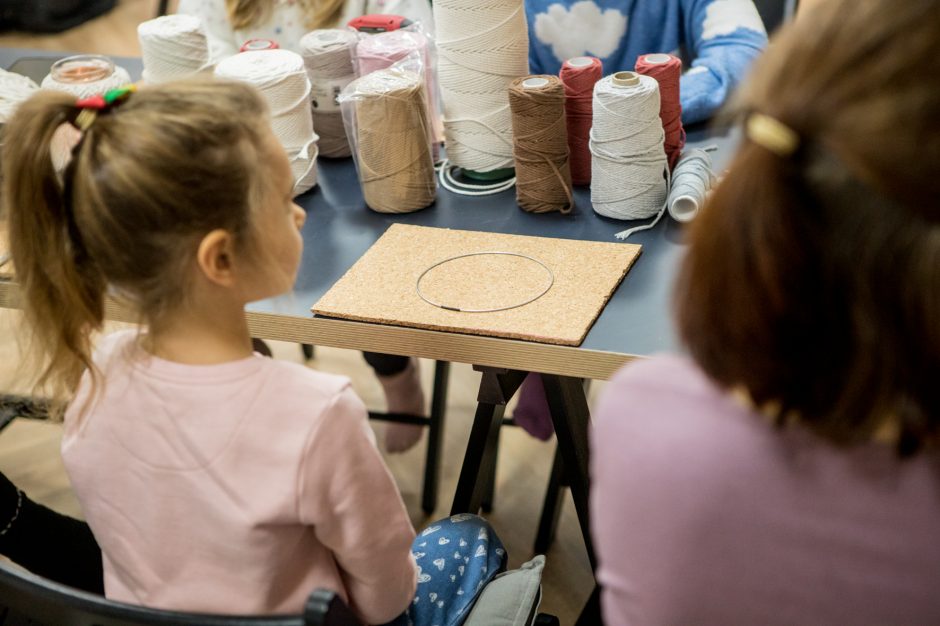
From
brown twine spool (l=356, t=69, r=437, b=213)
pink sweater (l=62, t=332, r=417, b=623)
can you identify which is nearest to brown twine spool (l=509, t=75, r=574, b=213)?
brown twine spool (l=356, t=69, r=437, b=213)

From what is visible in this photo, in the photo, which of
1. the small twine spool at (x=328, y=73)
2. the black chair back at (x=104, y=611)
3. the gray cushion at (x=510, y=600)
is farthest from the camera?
the small twine spool at (x=328, y=73)

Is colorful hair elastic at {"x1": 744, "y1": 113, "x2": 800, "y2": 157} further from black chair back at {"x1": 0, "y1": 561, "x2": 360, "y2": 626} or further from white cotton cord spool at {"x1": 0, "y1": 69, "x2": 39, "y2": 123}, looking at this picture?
white cotton cord spool at {"x1": 0, "y1": 69, "x2": 39, "y2": 123}

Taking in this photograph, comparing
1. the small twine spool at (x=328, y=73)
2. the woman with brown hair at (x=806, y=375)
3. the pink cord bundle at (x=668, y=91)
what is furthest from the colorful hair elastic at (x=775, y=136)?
the small twine spool at (x=328, y=73)

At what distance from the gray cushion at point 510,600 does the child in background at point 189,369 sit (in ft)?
0.55

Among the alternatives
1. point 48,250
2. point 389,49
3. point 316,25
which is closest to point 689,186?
point 389,49

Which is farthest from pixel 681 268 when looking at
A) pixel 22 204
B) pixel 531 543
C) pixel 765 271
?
pixel 531 543

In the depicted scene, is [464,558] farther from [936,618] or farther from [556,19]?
[556,19]

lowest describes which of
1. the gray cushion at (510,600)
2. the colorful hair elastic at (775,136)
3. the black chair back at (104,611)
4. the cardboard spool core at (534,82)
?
the gray cushion at (510,600)

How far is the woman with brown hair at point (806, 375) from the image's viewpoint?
0.56 metres

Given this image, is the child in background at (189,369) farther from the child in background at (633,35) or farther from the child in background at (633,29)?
the child in background at (633,29)

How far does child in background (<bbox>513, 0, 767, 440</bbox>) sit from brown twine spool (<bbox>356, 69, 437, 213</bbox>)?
0.44 metres

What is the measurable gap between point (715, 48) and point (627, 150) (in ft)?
1.95

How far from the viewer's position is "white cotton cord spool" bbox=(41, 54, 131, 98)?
1.56 metres

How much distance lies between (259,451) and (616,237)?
0.70 m
